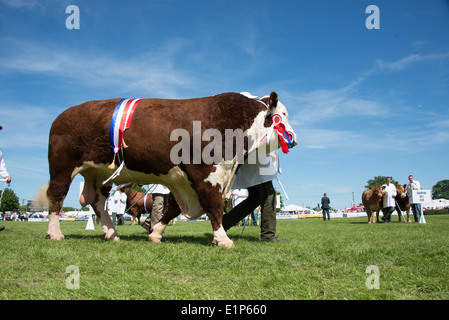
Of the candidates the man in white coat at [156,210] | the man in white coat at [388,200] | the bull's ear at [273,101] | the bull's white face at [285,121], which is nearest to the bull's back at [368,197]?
the man in white coat at [388,200]

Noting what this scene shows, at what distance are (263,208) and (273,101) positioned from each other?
1882mm

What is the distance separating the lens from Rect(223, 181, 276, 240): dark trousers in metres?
5.71

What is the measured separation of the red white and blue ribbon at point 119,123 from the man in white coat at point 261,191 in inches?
78.7

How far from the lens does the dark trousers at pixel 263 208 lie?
5711mm

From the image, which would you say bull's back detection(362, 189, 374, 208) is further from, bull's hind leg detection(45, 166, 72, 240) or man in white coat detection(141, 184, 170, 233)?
bull's hind leg detection(45, 166, 72, 240)

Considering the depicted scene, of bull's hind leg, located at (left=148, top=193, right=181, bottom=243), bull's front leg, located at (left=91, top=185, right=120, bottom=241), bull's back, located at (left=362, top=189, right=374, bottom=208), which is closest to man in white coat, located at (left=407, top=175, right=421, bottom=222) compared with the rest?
bull's back, located at (left=362, top=189, right=374, bottom=208)

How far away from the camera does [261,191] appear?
5.70m

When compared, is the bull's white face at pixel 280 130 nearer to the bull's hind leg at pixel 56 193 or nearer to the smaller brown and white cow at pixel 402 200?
the bull's hind leg at pixel 56 193

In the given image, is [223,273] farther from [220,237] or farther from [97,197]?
[97,197]

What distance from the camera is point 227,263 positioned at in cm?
333

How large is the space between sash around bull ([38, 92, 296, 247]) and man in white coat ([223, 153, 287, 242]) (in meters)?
0.41

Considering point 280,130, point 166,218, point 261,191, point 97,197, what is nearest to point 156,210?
point 97,197
